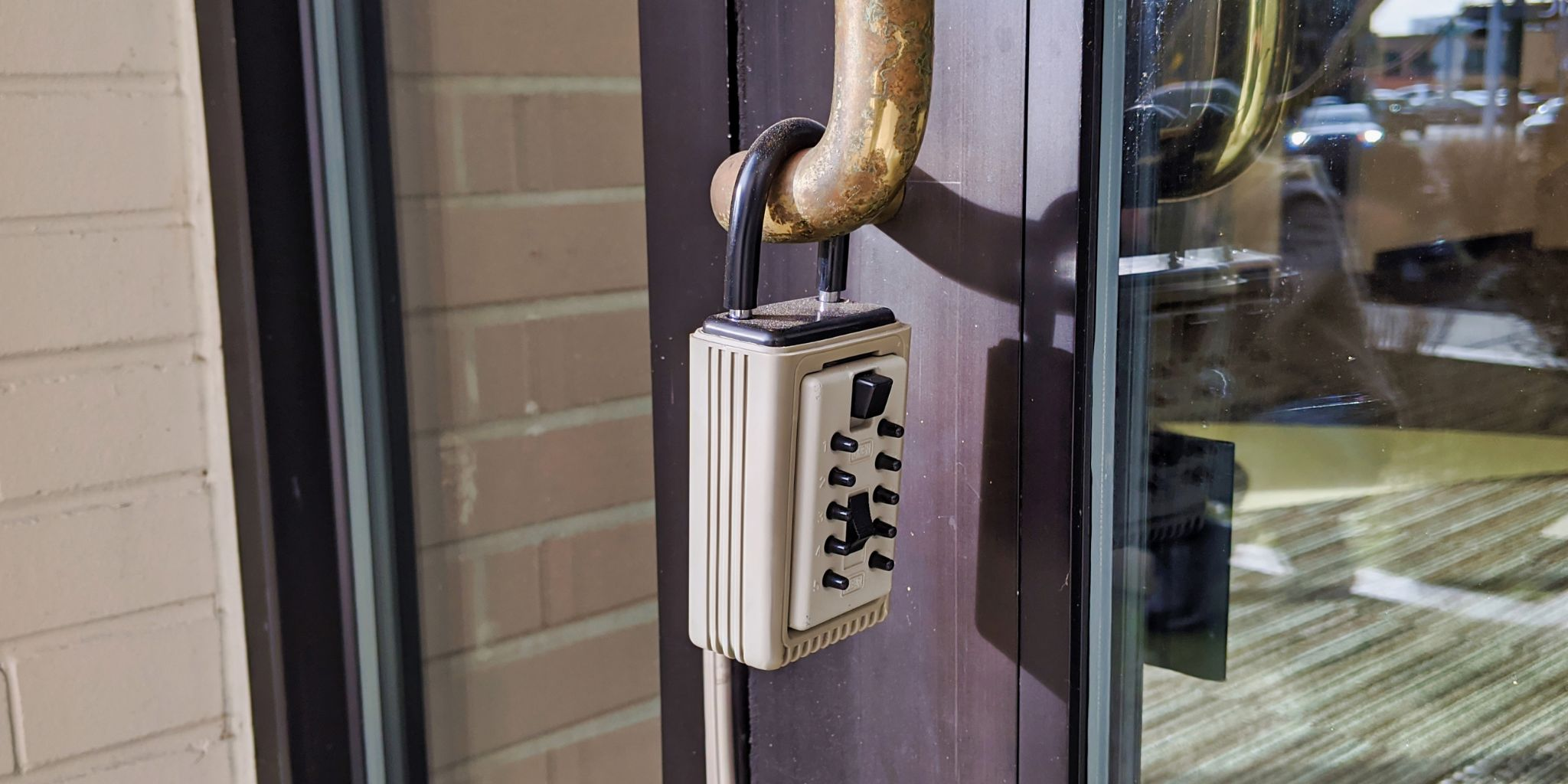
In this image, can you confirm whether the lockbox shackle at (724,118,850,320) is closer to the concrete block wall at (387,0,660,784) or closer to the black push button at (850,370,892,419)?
the black push button at (850,370,892,419)

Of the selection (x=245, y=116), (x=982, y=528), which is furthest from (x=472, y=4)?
(x=982, y=528)

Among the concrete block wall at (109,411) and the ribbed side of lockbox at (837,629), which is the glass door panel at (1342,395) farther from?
the concrete block wall at (109,411)

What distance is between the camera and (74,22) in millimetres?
676

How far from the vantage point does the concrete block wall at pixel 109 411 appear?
68 cm

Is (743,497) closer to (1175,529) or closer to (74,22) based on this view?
(1175,529)

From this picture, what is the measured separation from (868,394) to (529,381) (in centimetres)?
28

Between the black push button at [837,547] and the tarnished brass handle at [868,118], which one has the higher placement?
the tarnished brass handle at [868,118]

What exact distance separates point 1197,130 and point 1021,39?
0.08 metres

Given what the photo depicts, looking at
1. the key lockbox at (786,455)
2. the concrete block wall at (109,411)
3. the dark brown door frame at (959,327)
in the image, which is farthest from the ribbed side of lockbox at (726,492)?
the concrete block wall at (109,411)

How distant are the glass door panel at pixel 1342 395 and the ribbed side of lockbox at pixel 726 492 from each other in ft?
0.52

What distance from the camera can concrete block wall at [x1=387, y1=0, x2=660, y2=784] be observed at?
0.64m

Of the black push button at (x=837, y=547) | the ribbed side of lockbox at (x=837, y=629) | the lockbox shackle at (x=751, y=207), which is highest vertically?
the lockbox shackle at (x=751, y=207)

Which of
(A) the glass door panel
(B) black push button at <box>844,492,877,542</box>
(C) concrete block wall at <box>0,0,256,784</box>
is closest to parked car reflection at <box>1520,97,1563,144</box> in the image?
(A) the glass door panel

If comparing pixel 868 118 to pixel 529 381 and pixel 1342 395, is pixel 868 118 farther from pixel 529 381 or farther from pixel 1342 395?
pixel 529 381
